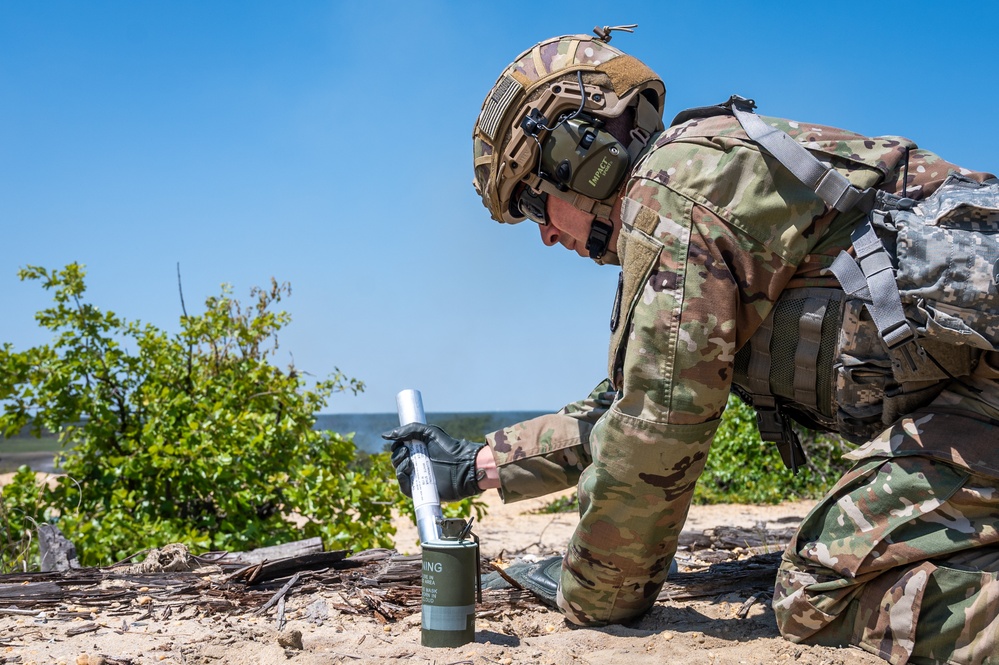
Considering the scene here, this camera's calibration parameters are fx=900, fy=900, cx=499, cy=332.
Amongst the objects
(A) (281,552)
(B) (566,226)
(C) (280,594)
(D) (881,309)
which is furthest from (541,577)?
(D) (881,309)

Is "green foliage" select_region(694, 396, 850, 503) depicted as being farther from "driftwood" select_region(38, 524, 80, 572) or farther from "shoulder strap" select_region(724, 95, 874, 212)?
"shoulder strap" select_region(724, 95, 874, 212)

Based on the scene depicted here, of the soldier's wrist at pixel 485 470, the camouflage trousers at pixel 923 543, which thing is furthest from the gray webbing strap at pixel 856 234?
the soldier's wrist at pixel 485 470

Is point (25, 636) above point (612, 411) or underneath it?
underneath

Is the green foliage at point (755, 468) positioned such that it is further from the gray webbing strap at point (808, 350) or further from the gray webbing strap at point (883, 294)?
the gray webbing strap at point (883, 294)

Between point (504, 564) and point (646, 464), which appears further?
point (504, 564)

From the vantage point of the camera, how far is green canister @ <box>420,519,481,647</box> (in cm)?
278

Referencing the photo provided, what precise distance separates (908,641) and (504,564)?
2.30 meters

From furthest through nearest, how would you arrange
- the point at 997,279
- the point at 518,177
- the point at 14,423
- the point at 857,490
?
the point at 14,423
the point at 518,177
the point at 857,490
the point at 997,279

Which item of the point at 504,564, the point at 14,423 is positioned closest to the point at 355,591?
the point at 504,564

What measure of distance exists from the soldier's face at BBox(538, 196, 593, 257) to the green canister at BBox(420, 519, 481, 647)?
1.25 m

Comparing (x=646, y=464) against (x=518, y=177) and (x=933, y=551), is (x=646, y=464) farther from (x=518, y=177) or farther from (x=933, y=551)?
(x=518, y=177)

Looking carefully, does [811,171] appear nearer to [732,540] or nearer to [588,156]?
[588,156]

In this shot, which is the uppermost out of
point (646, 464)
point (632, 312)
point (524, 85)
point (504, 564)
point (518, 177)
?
point (524, 85)

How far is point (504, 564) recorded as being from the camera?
4484mm
